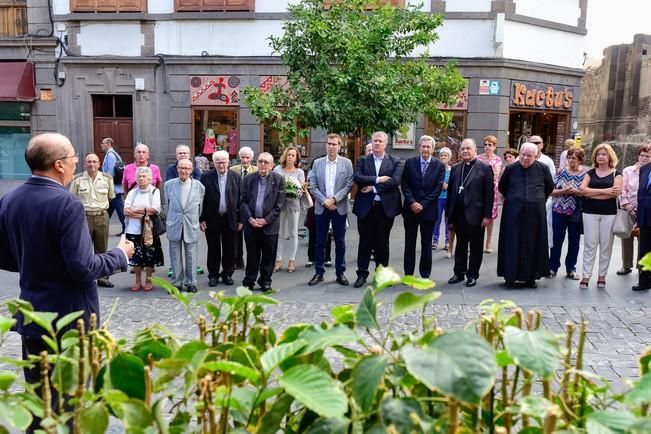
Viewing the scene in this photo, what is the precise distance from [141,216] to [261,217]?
1.55 metres

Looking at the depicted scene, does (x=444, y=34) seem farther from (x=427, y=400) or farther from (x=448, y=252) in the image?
(x=427, y=400)

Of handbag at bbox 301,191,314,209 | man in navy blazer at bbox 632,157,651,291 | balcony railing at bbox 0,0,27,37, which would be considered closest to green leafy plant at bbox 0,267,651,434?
man in navy blazer at bbox 632,157,651,291

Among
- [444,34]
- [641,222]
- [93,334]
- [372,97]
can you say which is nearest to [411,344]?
[93,334]

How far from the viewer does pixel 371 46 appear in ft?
34.0

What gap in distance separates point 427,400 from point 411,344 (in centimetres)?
17

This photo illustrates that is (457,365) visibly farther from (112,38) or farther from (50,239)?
(112,38)

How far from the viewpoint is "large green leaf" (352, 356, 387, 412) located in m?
1.15

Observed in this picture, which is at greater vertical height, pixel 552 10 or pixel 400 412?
pixel 552 10

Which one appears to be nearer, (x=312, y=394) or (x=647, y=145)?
(x=312, y=394)

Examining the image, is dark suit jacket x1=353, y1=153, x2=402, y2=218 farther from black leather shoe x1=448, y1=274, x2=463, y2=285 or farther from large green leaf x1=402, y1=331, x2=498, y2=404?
large green leaf x1=402, y1=331, x2=498, y2=404

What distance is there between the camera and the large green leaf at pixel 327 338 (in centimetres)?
127

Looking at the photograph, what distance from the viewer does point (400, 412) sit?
1.19 metres

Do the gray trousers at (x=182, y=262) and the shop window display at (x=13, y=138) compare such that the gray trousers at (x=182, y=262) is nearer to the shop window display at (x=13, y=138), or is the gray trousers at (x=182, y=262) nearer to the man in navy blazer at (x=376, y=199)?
the man in navy blazer at (x=376, y=199)

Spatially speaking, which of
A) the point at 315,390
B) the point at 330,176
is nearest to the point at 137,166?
the point at 330,176
